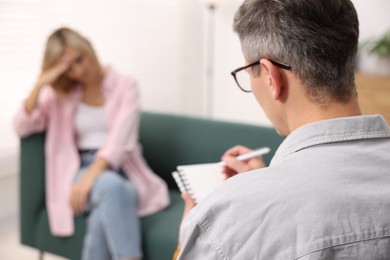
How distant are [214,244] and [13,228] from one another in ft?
7.40

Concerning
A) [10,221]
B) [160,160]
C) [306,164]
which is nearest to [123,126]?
[160,160]

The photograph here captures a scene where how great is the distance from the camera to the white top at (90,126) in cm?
214

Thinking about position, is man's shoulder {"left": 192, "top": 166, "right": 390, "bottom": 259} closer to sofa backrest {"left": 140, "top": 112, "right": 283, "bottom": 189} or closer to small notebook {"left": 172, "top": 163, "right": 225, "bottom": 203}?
small notebook {"left": 172, "top": 163, "right": 225, "bottom": 203}

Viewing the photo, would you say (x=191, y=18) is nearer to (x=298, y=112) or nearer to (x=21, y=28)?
(x=21, y=28)

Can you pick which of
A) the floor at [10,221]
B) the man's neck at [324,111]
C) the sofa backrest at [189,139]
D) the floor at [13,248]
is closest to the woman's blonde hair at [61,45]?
Result: the sofa backrest at [189,139]

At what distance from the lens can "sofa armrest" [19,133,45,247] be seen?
2018 mm

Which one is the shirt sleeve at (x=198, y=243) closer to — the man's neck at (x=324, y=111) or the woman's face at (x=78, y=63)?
the man's neck at (x=324, y=111)

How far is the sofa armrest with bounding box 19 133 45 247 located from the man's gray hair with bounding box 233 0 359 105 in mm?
1530

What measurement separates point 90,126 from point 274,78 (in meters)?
1.51

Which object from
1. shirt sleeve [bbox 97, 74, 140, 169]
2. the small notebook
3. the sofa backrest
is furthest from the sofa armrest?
the small notebook

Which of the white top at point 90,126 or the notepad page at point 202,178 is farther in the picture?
the white top at point 90,126

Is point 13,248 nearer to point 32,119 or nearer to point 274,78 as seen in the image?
point 32,119

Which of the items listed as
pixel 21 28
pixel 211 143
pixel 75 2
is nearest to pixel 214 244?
pixel 211 143

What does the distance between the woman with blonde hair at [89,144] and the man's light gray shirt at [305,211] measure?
1.23m
